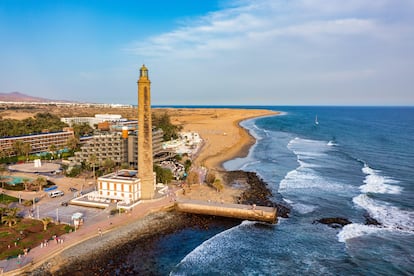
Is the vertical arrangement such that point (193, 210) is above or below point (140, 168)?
below

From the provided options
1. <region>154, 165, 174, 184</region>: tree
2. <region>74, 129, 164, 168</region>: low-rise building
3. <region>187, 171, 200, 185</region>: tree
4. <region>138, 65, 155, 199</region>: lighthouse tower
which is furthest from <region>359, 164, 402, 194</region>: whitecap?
<region>74, 129, 164, 168</region>: low-rise building

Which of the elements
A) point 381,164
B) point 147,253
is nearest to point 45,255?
point 147,253

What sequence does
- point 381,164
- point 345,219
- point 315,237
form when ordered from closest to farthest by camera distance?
point 315,237, point 345,219, point 381,164

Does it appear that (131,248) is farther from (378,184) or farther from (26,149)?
(26,149)

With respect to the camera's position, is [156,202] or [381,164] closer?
[156,202]

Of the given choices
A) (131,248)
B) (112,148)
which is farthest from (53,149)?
(131,248)

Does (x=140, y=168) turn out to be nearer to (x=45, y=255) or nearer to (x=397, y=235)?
(x=45, y=255)

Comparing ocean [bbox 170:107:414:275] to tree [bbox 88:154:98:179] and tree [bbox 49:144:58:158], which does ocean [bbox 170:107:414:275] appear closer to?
tree [bbox 88:154:98:179]
